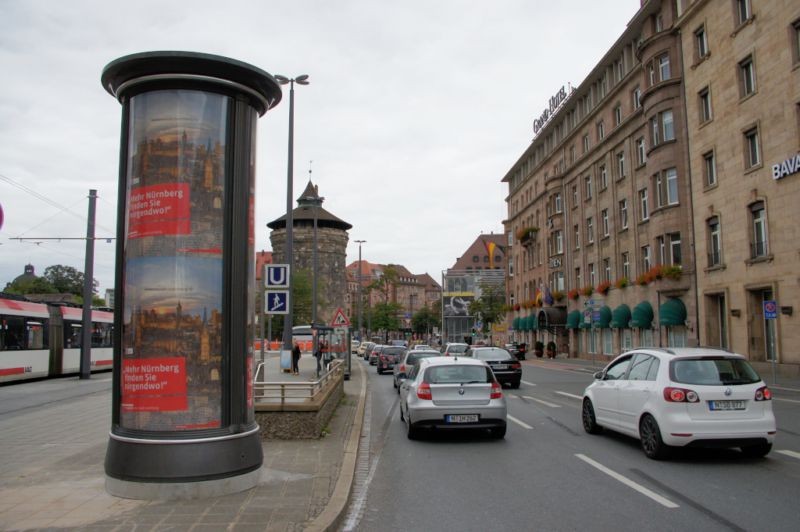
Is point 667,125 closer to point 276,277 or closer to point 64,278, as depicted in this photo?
point 276,277

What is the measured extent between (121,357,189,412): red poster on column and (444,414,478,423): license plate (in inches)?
212

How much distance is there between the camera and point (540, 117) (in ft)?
200

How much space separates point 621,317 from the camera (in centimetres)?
4025

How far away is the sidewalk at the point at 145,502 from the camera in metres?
5.88

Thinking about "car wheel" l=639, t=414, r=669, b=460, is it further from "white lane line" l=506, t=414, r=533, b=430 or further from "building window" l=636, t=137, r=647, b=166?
"building window" l=636, t=137, r=647, b=166

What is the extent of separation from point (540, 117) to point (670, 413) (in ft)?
180

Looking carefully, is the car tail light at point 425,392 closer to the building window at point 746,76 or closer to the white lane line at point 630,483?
the white lane line at point 630,483

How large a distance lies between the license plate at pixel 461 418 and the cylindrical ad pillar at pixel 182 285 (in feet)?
15.0

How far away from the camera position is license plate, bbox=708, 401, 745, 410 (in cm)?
885

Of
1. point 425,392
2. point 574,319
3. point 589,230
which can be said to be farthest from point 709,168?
point 425,392

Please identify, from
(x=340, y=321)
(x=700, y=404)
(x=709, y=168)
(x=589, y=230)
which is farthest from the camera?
(x=589, y=230)

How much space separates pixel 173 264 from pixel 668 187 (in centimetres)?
3191

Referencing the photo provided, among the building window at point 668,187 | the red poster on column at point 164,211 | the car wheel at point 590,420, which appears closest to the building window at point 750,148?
the building window at point 668,187

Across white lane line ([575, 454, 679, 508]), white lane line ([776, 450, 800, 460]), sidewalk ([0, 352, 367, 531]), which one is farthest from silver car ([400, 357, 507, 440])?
white lane line ([776, 450, 800, 460])
